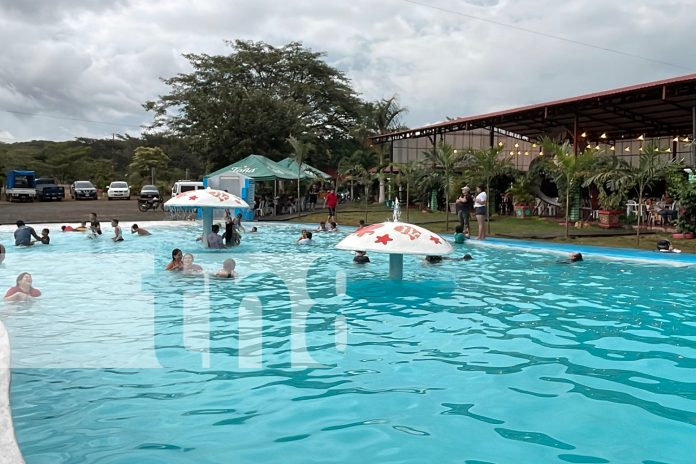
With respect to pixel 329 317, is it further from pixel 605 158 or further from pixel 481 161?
pixel 605 158

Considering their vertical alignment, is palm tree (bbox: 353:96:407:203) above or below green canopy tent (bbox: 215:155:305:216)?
above

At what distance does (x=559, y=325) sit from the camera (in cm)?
807

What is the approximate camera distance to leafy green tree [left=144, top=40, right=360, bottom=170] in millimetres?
40844

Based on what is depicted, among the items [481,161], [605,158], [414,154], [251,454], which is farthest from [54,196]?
[251,454]

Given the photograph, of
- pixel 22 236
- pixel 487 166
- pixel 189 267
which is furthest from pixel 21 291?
pixel 487 166

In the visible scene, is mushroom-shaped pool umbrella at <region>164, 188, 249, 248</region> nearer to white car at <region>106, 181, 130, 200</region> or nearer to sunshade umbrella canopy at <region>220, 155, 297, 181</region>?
sunshade umbrella canopy at <region>220, 155, 297, 181</region>

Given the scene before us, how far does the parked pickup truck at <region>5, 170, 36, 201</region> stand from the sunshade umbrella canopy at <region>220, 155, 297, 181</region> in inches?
754

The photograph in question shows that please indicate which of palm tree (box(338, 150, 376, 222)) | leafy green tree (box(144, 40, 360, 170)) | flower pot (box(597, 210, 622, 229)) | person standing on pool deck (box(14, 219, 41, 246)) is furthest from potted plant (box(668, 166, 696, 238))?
leafy green tree (box(144, 40, 360, 170))

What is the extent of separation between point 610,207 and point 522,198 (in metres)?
5.60

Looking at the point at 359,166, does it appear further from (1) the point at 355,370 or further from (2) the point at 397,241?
(1) the point at 355,370

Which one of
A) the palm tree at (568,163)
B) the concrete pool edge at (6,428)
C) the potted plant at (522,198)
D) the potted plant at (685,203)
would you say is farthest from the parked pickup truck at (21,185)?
the concrete pool edge at (6,428)

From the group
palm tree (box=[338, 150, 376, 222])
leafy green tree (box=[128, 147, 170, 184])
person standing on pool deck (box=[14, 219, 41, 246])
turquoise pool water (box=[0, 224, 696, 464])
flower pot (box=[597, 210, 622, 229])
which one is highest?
leafy green tree (box=[128, 147, 170, 184])

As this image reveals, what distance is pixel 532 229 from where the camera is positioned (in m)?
22.2

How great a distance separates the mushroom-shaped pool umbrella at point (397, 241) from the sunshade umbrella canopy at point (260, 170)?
2122 centimetres
